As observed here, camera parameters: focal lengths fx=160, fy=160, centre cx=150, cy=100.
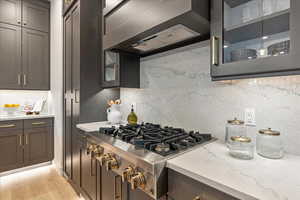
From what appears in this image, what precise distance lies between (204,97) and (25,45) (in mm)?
3101

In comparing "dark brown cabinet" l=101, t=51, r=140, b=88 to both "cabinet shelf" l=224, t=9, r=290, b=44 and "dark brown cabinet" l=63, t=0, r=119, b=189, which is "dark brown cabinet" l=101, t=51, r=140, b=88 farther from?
"cabinet shelf" l=224, t=9, r=290, b=44

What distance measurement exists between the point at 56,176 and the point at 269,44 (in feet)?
9.97

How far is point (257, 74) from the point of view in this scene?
777 mm

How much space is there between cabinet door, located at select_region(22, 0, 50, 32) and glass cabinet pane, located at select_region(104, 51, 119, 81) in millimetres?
1951

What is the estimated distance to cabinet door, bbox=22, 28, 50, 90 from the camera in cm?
276

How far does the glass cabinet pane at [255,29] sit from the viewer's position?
725 millimetres

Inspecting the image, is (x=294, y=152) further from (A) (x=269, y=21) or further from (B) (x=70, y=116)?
(B) (x=70, y=116)

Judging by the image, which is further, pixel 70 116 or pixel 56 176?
pixel 56 176

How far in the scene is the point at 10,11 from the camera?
2.61m

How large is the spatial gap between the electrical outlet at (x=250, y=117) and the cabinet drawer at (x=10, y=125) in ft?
9.97

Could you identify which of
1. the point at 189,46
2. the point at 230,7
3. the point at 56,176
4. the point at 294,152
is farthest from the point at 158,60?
the point at 56,176

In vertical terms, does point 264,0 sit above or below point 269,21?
above

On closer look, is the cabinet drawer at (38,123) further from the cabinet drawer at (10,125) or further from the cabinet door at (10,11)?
the cabinet door at (10,11)

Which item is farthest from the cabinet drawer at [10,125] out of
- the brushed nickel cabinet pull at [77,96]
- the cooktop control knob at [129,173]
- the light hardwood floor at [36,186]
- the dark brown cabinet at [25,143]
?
the cooktop control knob at [129,173]
